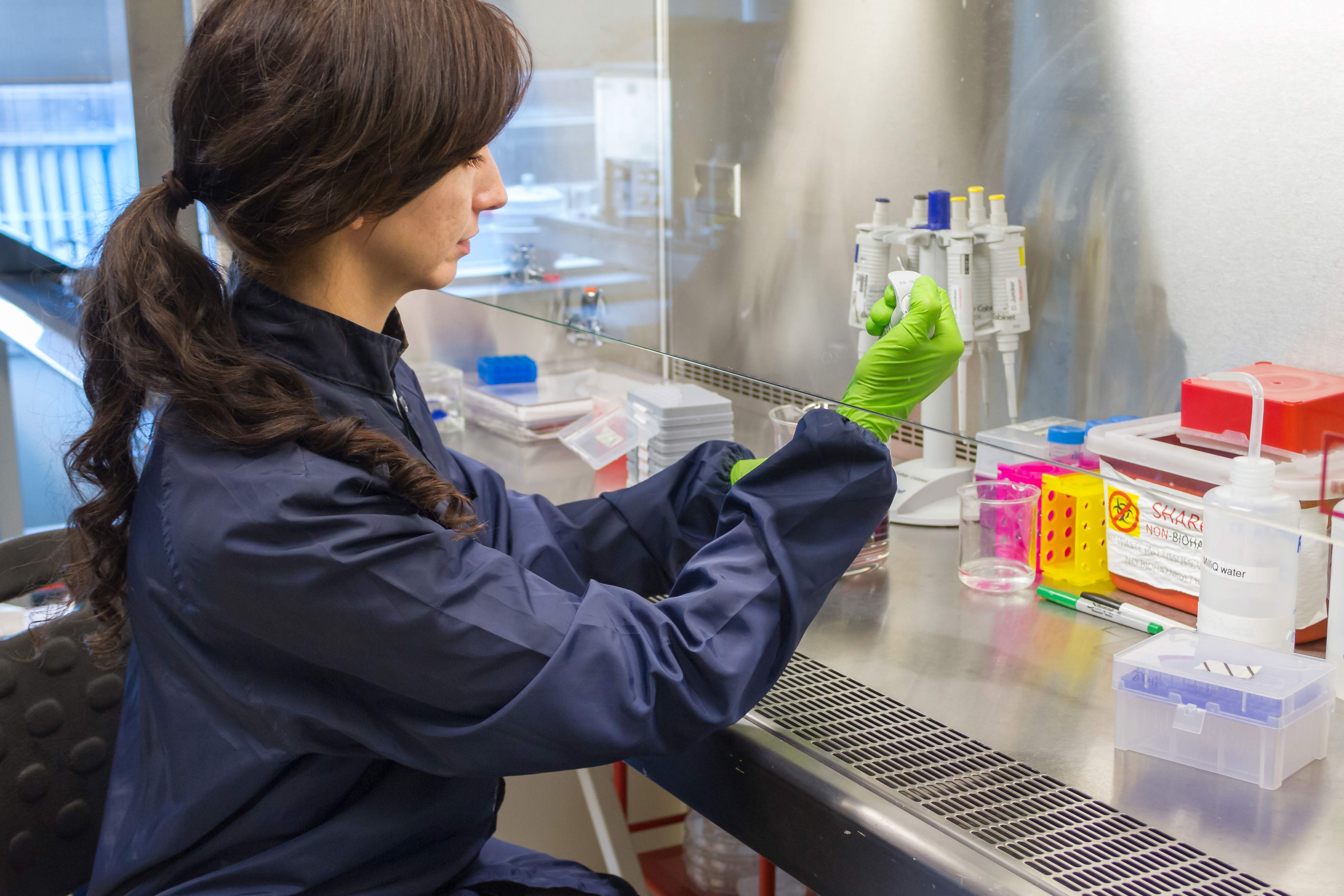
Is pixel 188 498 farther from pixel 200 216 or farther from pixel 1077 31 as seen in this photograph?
pixel 1077 31

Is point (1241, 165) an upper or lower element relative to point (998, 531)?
upper

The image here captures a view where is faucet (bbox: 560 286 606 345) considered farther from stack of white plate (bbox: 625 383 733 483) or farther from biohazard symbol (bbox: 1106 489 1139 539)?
biohazard symbol (bbox: 1106 489 1139 539)

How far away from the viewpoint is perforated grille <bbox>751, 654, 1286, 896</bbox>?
0.83 metres

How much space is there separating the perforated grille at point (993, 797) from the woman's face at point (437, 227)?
1.69ft

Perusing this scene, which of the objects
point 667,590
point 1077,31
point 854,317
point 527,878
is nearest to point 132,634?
point 527,878

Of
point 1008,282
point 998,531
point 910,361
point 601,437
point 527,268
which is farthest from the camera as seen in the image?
point 527,268

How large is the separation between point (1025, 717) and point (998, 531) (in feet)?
1.31

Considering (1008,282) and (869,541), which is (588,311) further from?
(1008,282)

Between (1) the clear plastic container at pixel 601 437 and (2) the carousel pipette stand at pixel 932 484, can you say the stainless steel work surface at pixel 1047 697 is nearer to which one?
(2) the carousel pipette stand at pixel 932 484

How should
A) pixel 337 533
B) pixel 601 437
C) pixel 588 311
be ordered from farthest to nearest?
pixel 588 311, pixel 601 437, pixel 337 533

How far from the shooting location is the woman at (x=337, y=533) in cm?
86

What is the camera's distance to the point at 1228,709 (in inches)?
38.3

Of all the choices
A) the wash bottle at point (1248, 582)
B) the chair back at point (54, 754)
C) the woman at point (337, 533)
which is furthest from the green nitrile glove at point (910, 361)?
the chair back at point (54, 754)

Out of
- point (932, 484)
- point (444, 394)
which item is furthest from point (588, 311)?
point (932, 484)
